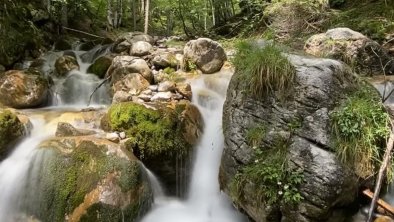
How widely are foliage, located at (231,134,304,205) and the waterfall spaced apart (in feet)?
10.4

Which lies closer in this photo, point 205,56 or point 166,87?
point 166,87

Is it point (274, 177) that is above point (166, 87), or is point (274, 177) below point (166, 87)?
below

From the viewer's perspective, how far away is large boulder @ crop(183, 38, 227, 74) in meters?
9.34

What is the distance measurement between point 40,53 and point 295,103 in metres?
9.39

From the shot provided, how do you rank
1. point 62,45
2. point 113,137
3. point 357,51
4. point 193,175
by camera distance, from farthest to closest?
point 62,45 < point 357,51 < point 193,175 < point 113,137

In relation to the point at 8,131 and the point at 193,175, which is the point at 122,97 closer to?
the point at 8,131

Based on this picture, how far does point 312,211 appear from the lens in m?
4.40

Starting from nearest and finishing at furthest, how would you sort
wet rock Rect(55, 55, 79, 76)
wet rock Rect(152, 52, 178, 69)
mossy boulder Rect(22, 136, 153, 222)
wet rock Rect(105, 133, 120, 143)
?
mossy boulder Rect(22, 136, 153, 222) → wet rock Rect(105, 133, 120, 143) → wet rock Rect(152, 52, 178, 69) → wet rock Rect(55, 55, 79, 76)

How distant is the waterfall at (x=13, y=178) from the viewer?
5.39 m

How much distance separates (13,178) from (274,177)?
3.82 metres

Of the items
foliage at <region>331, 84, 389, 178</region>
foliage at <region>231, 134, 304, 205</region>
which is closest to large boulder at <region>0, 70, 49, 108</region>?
foliage at <region>231, 134, 304, 205</region>

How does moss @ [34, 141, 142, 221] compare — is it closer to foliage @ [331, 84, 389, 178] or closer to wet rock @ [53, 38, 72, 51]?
foliage @ [331, 84, 389, 178]

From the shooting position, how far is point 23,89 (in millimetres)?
8211

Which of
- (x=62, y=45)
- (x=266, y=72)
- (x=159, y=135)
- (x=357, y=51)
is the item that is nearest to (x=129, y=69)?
(x=159, y=135)
